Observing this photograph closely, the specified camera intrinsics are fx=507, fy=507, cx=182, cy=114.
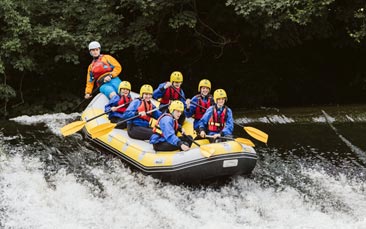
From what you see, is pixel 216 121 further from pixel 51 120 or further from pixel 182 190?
pixel 51 120

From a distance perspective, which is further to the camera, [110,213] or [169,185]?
[169,185]

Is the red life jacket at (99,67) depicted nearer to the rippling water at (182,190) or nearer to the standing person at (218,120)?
the rippling water at (182,190)

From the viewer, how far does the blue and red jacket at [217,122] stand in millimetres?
7156

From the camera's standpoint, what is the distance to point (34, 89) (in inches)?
463

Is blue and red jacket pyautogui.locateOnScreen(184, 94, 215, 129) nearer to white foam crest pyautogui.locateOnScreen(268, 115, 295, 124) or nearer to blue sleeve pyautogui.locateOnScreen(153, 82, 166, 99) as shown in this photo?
blue sleeve pyautogui.locateOnScreen(153, 82, 166, 99)

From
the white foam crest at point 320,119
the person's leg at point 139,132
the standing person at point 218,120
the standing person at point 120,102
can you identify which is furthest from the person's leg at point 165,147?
the white foam crest at point 320,119

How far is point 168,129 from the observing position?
6.66 metres

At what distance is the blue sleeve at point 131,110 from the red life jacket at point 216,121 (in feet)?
3.93

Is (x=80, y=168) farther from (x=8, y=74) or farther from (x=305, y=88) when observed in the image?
(x=305, y=88)

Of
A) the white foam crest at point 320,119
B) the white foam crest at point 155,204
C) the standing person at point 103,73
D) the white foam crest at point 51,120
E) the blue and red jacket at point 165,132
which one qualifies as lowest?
the white foam crest at point 155,204

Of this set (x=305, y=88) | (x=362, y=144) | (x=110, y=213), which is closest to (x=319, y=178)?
(x=362, y=144)

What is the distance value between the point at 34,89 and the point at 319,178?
7.39 meters

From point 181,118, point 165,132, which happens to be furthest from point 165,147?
point 181,118

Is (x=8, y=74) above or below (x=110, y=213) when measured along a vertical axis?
above
